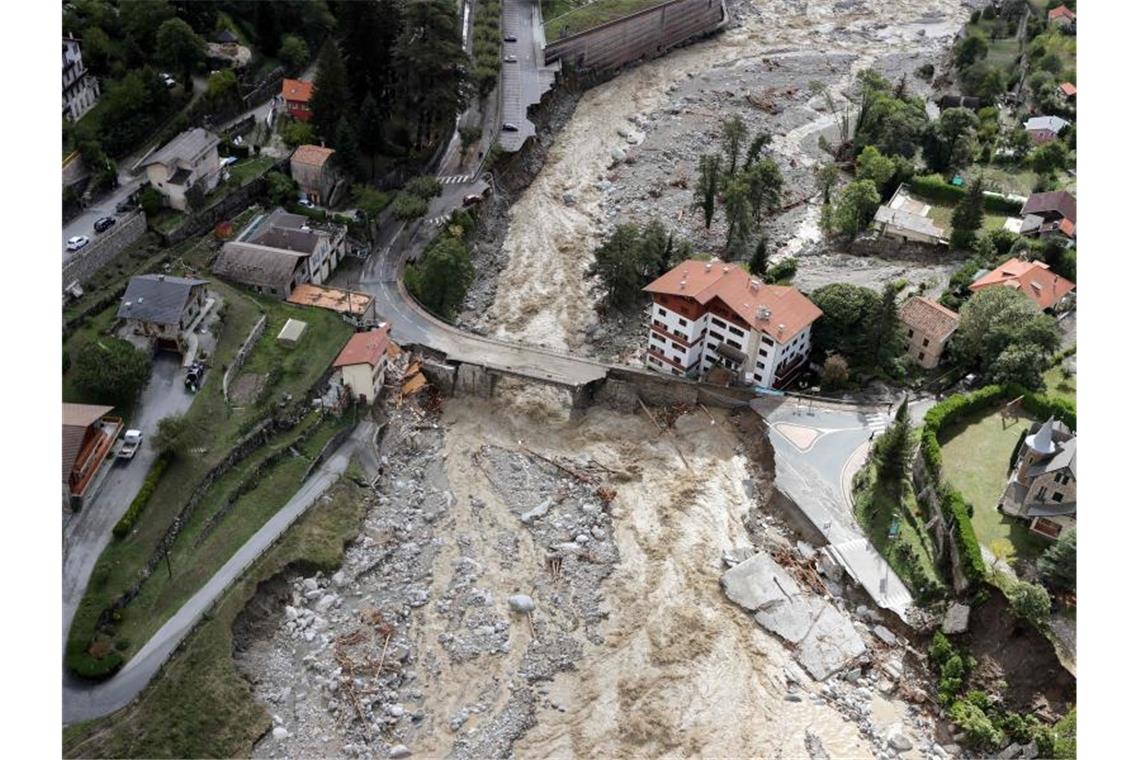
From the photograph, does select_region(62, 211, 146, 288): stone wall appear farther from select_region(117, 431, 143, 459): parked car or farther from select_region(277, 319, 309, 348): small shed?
select_region(117, 431, 143, 459): parked car

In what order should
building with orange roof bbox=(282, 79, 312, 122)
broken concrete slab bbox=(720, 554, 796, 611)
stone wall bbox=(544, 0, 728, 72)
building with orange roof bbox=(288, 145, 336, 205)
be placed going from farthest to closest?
stone wall bbox=(544, 0, 728, 72) → building with orange roof bbox=(282, 79, 312, 122) → building with orange roof bbox=(288, 145, 336, 205) → broken concrete slab bbox=(720, 554, 796, 611)

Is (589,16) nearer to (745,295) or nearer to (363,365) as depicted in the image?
(745,295)

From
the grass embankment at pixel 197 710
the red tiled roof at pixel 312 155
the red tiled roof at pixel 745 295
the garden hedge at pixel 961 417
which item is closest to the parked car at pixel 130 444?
the grass embankment at pixel 197 710

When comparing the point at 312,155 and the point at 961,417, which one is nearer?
the point at 961,417

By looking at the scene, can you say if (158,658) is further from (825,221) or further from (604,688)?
(825,221)

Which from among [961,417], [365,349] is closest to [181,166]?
[365,349]

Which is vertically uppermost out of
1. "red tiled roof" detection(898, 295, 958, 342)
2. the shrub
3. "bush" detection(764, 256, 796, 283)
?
"red tiled roof" detection(898, 295, 958, 342)

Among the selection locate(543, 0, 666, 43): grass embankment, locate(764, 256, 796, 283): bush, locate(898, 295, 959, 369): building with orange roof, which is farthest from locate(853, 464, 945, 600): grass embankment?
locate(543, 0, 666, 43): grass embankment
